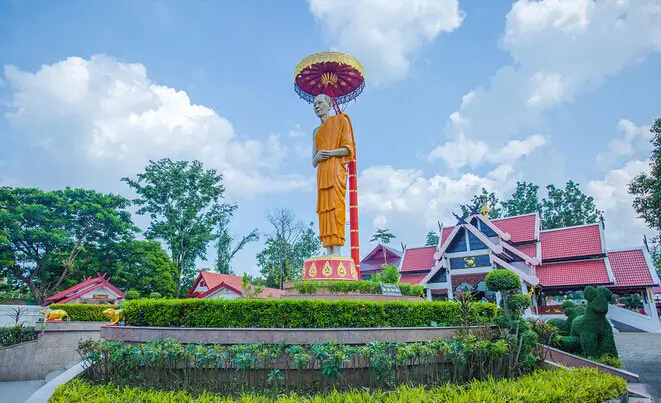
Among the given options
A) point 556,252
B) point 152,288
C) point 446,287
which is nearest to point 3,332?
point 152,288

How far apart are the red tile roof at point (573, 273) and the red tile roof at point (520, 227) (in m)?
1.69

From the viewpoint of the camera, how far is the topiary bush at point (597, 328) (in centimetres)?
814

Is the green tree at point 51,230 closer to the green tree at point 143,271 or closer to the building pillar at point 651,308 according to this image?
the green tree at point 143,271

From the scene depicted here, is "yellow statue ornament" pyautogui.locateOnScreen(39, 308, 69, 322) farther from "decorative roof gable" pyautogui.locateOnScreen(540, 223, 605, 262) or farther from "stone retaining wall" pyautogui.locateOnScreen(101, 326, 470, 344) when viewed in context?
"decorative roof gable" pyautogui.locateOnScreen(540, 223, 605, 262)

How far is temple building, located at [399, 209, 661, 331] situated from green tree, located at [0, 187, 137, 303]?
64.9 ft

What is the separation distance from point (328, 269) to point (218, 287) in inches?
496

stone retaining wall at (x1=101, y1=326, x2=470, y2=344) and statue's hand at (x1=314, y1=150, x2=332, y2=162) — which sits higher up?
statue's hand at (x1=314, y1=150, x2=332, y2=162)

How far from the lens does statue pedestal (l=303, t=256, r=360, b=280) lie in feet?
36.1

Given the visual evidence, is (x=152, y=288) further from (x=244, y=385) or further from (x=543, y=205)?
(x=543, y=205)

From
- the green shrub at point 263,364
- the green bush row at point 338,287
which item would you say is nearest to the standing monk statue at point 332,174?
the green bush row at point 338,287

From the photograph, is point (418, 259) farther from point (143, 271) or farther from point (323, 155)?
point (143, 271)

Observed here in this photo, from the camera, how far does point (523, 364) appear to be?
6973 millimetres

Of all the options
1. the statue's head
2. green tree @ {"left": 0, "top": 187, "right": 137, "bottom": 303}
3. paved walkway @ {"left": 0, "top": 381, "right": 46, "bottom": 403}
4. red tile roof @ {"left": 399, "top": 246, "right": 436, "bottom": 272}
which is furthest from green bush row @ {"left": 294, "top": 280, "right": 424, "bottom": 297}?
green tree @ {"left": 0, "top": 187, "right": 137, "bottom": 303}

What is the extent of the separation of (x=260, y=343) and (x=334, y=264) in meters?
4.96
